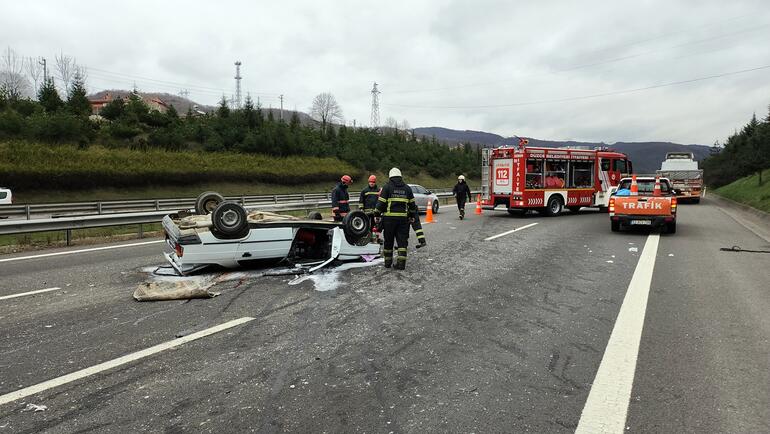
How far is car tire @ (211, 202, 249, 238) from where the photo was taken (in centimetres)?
669

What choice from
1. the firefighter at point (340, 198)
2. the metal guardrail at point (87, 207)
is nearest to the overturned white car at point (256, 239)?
the firefighter at point (340, 198)

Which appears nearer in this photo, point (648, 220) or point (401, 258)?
point (401, 258)

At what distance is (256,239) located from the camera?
23.5 ft

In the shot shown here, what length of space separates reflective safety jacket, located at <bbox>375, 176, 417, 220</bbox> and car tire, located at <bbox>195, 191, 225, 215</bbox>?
A: 9.36 feet

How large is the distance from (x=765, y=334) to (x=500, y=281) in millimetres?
3084

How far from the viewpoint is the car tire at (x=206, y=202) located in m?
8.57

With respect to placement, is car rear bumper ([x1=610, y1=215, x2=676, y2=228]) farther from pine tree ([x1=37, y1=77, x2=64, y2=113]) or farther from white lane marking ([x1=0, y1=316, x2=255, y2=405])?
pine tree ([x1=37, y1=77, x2=64, y2=113])

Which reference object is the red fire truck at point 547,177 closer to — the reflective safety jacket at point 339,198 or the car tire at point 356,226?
the reflective safety jacket at point 339,198

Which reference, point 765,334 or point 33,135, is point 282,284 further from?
point 33,135

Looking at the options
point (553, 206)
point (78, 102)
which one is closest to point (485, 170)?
point (553, 206)

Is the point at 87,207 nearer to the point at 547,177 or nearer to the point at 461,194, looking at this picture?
the point at 461,194

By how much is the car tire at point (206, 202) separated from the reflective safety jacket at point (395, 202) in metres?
2.85

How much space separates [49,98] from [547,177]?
43305 mm

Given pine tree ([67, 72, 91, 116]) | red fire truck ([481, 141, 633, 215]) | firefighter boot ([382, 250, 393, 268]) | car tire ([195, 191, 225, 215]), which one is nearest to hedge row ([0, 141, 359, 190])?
pine tree ([67, 72, 91, 116])
